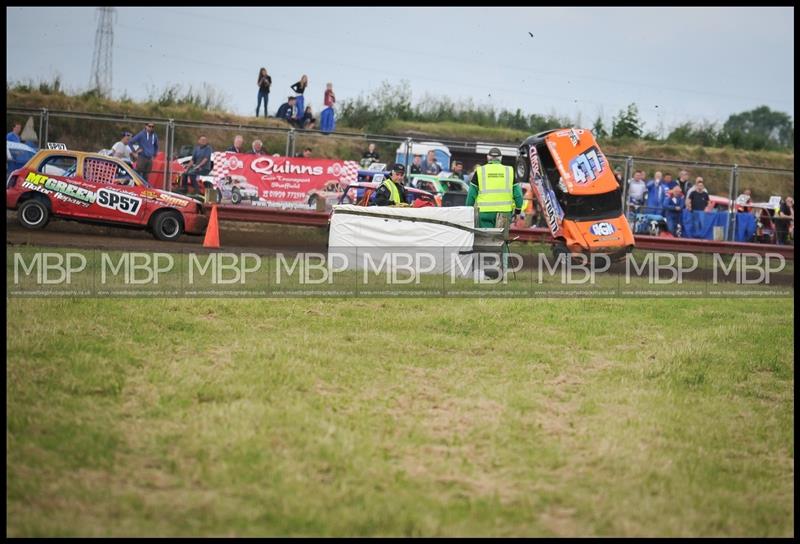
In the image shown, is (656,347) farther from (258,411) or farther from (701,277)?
(701,277)

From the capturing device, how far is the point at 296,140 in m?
30.1

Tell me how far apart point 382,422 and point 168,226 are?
470 inches

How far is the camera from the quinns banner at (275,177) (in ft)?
68.5

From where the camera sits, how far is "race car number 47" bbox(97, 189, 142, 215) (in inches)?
699

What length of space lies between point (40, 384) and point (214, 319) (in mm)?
2974

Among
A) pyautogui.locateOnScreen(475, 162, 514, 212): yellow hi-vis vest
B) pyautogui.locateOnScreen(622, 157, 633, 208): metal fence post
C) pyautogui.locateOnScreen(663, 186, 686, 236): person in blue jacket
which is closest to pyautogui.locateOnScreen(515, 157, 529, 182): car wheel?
pyautogui.locateOnScreen(622, 157, 633, 208): metal fence post

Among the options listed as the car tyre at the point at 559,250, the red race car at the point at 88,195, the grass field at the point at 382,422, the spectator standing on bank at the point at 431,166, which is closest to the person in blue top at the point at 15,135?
the red race car at the point at 88,195

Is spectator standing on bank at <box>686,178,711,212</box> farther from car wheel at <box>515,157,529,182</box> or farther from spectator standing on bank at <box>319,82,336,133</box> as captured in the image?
spectator standing on bank at <box>319,82,336,133</box>

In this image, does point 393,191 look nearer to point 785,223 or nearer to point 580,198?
point 580,198

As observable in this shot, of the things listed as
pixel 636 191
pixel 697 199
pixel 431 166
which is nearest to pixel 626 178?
pixel 636 191

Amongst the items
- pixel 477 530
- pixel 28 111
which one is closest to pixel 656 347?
pixel 477 530
